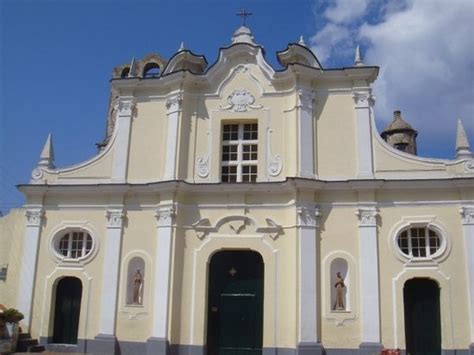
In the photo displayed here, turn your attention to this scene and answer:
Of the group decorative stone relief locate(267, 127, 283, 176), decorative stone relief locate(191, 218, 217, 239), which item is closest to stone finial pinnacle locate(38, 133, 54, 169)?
decorative stone relief locate(191, 218, 217, 239)

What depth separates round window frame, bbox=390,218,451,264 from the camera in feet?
48.5

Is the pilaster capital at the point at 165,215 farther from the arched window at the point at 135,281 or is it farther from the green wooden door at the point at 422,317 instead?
the green wooden door at the point at 422,317

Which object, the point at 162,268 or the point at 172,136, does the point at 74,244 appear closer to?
the point at 162,268

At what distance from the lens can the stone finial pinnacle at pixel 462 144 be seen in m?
15.4

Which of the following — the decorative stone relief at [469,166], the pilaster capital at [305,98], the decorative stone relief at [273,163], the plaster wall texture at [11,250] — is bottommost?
the plaster wall texture at [11,250]

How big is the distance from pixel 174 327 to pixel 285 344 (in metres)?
3.39

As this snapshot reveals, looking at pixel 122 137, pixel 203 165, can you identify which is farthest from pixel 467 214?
pixel 122 137

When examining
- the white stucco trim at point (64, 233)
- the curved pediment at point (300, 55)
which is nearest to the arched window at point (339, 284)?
the curved pediment at point (300, 55)

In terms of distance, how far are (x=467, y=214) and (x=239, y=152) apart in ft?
23.9

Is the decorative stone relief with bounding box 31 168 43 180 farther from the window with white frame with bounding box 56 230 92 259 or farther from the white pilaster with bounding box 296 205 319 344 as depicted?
the white pilaster with bounding box 296 205 319 344

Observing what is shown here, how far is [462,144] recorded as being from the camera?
1550 cm

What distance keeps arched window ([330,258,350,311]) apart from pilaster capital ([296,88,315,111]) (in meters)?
5.02

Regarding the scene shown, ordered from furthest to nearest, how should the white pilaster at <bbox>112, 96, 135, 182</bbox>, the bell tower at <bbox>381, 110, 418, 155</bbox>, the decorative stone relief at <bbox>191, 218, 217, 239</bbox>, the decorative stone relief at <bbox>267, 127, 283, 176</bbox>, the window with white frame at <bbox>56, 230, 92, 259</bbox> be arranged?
the bell tower at <bbox>381, 110, 418, 155</bbox>, the white pilaster at <bbox>112, 96, 135, 182</bbox>, the window with white frame at <bbox>56, 230, 92, 259</bbox>, the decorative stone relief at <bbox>267, 127, 283, 176</bbox>, the decorative stone relief at <bbox>191, 218, 217, 239</bbox>

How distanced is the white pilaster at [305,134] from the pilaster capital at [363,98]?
4.71 ft
